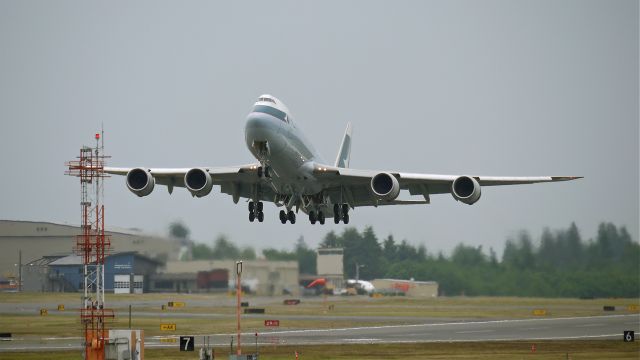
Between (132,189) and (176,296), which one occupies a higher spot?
(132,189)

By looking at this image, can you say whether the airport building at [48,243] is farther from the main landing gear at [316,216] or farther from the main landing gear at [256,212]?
the main landing gear at [316,216]

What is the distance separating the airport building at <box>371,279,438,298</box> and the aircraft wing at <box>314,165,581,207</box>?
49.9m

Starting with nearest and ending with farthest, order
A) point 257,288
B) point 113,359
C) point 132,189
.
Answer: point 113,359
point 132,189
point 257,288

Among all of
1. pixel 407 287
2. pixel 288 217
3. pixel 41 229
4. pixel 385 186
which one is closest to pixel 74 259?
pixel 41 229

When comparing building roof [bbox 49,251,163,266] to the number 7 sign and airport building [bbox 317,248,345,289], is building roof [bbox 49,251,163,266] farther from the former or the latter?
airport building [bbox 317,248,345,289]

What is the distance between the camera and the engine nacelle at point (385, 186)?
51531mm

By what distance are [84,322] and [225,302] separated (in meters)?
39.1

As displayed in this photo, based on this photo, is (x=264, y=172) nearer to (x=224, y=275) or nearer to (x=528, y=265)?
(x=224, y=275)

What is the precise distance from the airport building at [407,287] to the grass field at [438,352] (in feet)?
141

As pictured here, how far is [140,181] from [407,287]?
221 feet

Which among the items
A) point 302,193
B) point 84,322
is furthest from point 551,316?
point 84,322

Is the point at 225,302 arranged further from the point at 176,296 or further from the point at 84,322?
the point at 84,322

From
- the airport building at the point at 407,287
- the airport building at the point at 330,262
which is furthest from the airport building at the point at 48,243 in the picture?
the airport building at the point at 407,287

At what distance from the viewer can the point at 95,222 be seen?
56.8 metres
